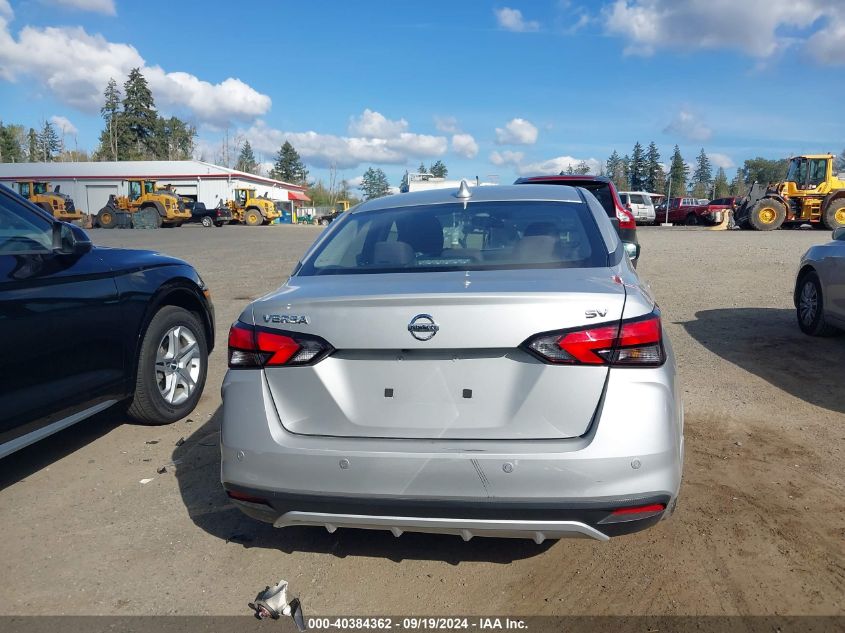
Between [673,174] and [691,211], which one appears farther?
[673,174]

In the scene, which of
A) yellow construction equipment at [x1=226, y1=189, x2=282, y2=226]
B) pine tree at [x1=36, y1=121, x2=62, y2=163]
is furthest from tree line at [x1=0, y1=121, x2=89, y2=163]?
yellow construction equipment at [x1=226, y1=189, x2=282, y2=226]

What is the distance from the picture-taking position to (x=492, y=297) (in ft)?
7.85

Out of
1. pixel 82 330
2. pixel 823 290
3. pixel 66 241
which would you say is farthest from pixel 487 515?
A: pixel 823 290

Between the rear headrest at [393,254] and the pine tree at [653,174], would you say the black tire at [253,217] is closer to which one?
the rear headrest at [393,254]

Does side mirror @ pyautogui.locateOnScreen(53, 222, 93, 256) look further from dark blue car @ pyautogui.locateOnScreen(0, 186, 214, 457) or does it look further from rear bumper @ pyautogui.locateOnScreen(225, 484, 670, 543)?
rear bumper @ pyautogui.locateOnScreen(225, 484, 670, 543)

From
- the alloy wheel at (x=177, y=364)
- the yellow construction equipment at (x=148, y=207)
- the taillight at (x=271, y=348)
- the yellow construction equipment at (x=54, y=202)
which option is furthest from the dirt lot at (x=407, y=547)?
the yellow construction equipment at (x=54, y=202)

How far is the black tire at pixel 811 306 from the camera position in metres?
6.99

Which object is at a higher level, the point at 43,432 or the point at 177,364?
the point at 177,364

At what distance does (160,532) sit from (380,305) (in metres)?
1.77

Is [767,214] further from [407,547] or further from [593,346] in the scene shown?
[593,346]

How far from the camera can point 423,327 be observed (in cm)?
239

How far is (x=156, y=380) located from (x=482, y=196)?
2533 mm

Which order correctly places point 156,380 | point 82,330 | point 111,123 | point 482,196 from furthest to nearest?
point 111,123, point 156,380, point 82,330, point 482,196

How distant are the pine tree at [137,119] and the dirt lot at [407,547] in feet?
330
